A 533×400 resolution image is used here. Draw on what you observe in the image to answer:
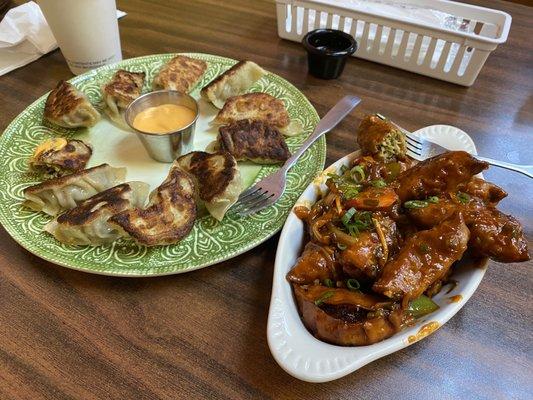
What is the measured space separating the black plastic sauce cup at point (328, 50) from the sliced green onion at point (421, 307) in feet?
4.84

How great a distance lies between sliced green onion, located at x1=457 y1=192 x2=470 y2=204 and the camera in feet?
4.21

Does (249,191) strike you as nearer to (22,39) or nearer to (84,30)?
(84,30)

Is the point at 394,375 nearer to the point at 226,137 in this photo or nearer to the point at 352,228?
the point at 352,228

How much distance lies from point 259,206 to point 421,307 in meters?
0.68

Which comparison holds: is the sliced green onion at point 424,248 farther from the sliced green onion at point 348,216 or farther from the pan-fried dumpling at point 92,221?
the pan-fried dumpling at point 92,221

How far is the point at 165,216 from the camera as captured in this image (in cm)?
143

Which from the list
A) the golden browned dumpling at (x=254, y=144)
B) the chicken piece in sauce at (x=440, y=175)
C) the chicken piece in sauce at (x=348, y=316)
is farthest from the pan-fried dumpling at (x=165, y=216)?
the chicken piece in sauce at (x=440, y=175)

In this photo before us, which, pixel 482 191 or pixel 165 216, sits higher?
pixel 482 191

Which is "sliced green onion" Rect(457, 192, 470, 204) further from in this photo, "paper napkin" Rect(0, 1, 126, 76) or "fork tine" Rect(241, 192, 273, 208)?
"paper napkin" Rect(0, 1, 126, 76)

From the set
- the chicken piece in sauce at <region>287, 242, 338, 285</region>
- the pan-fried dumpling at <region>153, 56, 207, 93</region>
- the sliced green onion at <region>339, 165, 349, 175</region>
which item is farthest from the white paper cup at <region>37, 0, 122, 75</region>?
the chicken piece in sauce at <region>287, 242, 338, 285</region>

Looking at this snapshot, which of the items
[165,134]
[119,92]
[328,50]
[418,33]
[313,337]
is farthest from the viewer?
[328,50]

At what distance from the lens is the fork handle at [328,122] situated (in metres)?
1.72

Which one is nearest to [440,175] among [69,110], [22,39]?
[69,110]

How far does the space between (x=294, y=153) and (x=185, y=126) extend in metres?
0.50
